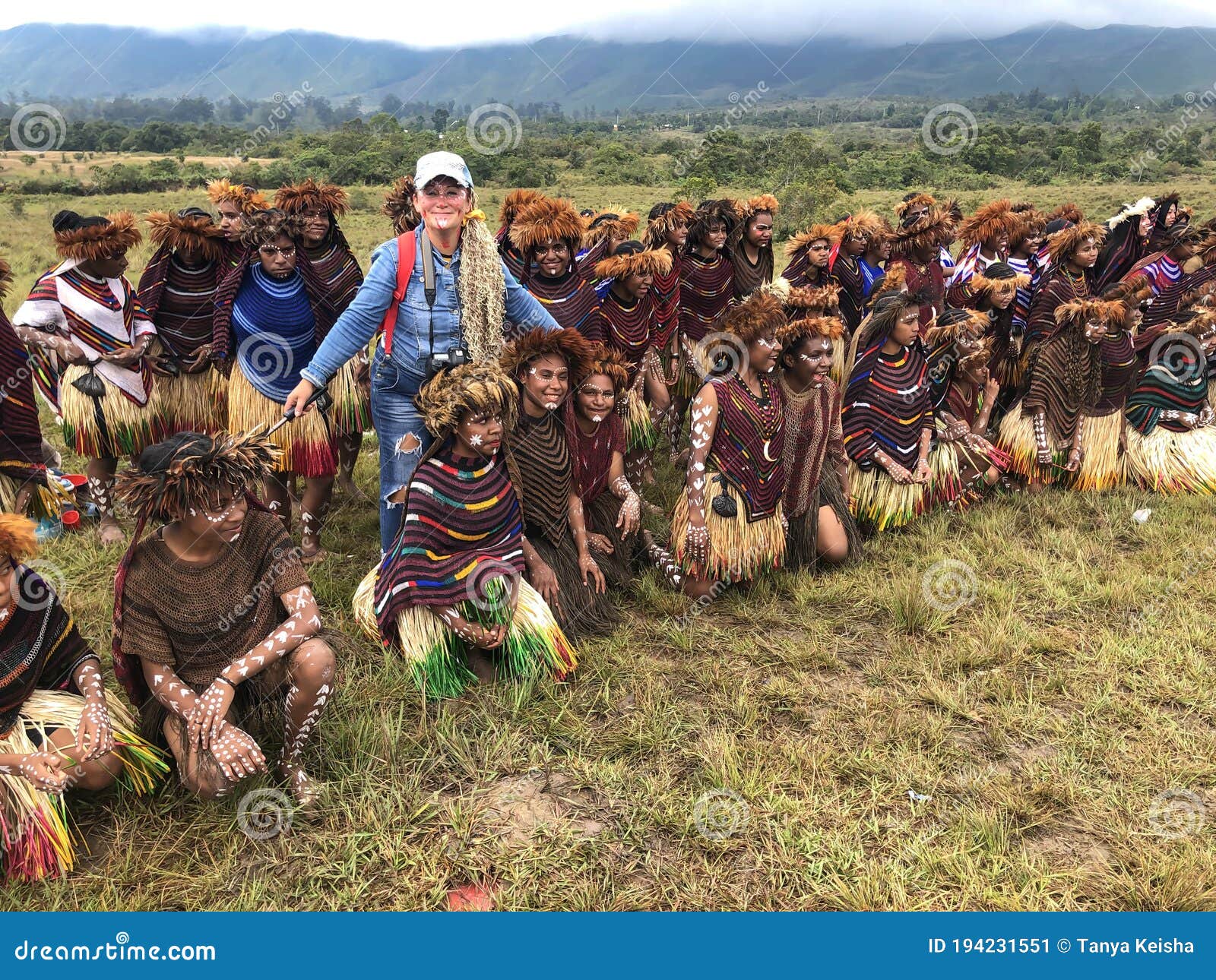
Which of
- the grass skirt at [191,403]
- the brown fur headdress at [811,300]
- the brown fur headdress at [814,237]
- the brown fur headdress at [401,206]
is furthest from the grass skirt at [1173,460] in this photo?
the grass skirt at [191,403]

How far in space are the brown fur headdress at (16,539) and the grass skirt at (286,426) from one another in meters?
2.28

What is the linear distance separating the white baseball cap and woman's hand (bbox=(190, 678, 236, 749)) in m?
→ 2.11

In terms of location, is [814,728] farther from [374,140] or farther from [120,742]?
[374,140]

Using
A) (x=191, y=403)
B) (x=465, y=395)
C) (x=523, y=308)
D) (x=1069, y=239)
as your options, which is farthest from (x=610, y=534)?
(x=1069, y=239)

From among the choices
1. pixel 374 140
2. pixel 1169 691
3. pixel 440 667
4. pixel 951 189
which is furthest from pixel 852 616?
pixel 374 140

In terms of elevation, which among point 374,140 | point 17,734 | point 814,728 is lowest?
point 814,728

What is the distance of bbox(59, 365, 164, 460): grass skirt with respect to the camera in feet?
16.6

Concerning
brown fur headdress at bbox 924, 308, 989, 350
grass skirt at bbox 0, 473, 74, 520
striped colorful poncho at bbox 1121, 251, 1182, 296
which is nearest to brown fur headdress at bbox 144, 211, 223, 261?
grass skirt at bbox 0, 473, 74, 520

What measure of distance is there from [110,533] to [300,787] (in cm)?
291

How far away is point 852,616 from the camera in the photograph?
443 cm

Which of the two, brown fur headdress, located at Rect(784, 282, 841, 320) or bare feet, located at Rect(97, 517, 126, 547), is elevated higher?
brown fur headdress, located at Rect(784, 282, 841, 320)

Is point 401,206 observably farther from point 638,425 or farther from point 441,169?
point 441,169

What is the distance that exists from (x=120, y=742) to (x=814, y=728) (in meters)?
2.64

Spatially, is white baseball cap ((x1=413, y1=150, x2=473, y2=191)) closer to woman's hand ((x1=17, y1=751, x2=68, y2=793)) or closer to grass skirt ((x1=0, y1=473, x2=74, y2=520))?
woman's hand ((x1=17, y1=751, x2=68, y2=793))
